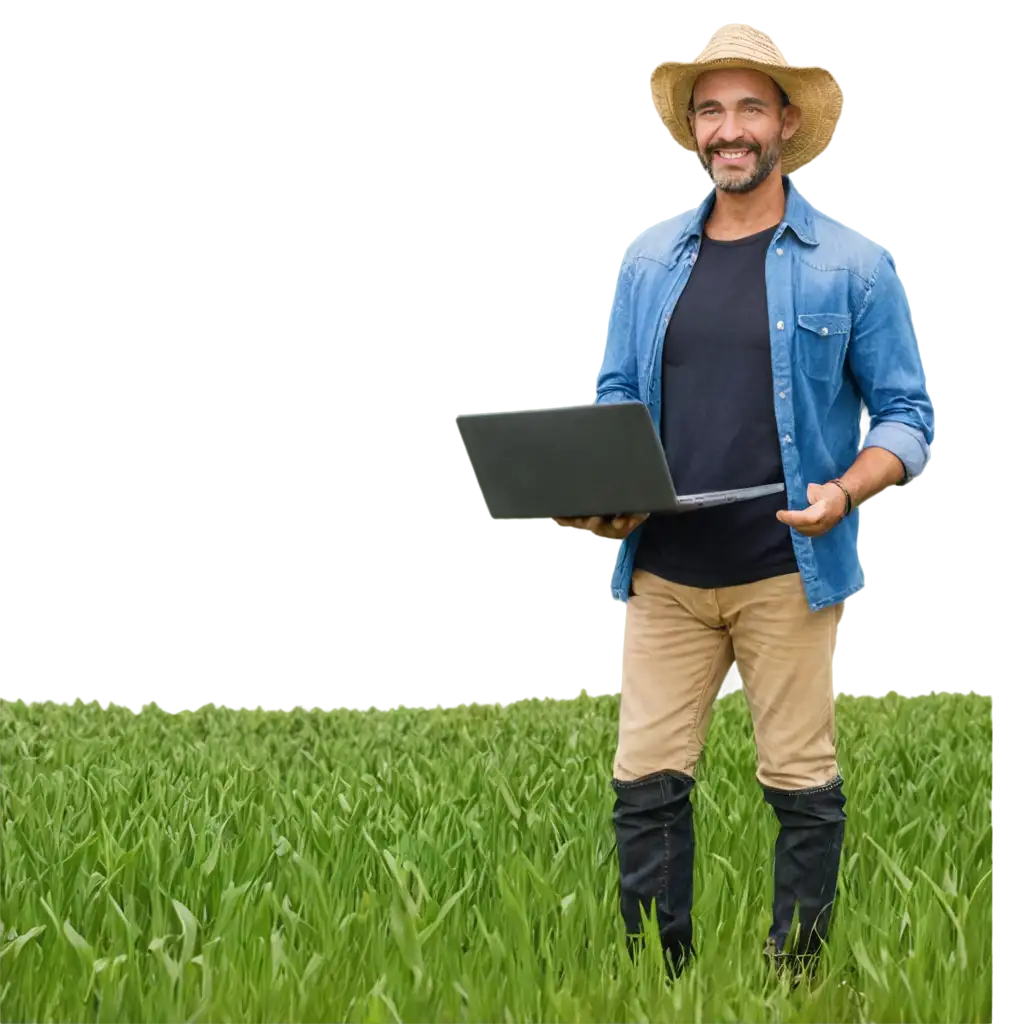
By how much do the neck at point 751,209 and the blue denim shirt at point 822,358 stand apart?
0.03 m

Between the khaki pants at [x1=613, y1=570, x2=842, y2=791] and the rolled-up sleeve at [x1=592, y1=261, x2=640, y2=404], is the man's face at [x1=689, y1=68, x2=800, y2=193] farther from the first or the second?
the khaki pants at [x1=613, y1=570, x2=842, y2=791]

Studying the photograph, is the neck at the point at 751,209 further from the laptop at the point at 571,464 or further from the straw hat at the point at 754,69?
the laptop at the point at 571,464

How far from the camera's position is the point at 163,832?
3.69 meters

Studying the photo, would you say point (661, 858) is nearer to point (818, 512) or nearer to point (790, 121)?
point (818, 512)

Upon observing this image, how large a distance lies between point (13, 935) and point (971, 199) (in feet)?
16.5

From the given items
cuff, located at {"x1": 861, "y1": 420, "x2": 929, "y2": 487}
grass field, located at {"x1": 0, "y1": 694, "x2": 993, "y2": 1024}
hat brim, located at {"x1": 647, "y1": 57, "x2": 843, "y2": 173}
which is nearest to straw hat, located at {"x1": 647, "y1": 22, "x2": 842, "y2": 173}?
hat brim, located at {"x1": 647, "y1": 57, "x2": 843, "y2": 173}

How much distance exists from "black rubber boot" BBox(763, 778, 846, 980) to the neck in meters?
1.11

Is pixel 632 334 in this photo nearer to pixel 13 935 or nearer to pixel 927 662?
pixel 13 935

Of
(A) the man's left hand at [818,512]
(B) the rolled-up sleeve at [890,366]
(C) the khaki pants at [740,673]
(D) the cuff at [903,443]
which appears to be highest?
(B) the rolled-up sleeve at [890,366]

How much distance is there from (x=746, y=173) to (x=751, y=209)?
0.12m

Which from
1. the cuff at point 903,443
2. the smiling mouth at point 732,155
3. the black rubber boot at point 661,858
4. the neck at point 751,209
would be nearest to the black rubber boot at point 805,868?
the black rubber boot at point 661,858

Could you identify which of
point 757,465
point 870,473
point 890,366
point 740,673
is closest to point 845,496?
point 870,473

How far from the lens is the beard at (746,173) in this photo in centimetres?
285

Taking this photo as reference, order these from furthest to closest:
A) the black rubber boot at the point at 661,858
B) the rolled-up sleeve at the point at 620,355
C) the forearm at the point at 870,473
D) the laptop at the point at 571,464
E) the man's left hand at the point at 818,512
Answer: the rolled-up sleeve at the point at 620,355 < the black rubber boot at the point at 661,858 < the forearm at the point at 870,473 < the man's left hand at the point at 818,512 < the laptop at the point at 571,464
